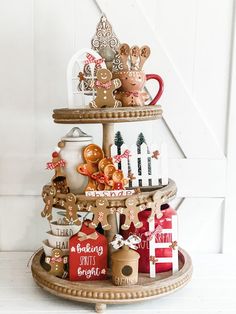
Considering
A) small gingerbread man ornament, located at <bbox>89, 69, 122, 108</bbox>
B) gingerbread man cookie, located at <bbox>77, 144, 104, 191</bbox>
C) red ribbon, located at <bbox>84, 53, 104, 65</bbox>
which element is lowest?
gingerbread man cookie, located at <bbox>77, 144, 104, 191</bbox>

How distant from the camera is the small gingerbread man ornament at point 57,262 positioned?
1.04 metres

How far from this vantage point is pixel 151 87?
130 cm

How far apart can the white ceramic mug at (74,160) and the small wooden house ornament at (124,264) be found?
0.16 m

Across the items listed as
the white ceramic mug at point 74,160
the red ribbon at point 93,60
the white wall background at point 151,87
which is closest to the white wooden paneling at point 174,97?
the white wall background at point 151,87

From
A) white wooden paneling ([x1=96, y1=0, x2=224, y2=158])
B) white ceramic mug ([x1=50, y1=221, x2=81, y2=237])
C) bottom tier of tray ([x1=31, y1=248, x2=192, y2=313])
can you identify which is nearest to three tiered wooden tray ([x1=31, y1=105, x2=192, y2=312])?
bottom tier of tray ([x1=31, y1=248, x2=192, y2=313])

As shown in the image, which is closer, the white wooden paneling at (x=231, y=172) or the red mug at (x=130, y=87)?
the red mug at (x=130, y=87)

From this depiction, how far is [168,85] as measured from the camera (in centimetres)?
A: 131

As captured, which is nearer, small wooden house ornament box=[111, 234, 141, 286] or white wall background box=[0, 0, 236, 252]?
small wooden house ornament box=[111, 234, 141, 286]

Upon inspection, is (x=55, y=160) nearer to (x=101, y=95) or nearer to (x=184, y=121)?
(x=101, y=95)

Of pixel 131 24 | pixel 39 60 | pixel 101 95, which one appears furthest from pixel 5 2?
pixel 101 95

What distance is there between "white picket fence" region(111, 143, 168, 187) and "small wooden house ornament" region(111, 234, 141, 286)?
5.8 inches

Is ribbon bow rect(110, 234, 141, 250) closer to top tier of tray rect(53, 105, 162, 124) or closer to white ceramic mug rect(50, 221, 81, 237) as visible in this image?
white ceramic mug rect(50, 221, 81, 237)

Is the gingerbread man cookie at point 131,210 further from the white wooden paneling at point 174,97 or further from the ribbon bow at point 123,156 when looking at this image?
the white wooden paneling at point 174,97

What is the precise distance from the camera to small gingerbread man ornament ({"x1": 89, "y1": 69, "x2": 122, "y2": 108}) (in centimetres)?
97
